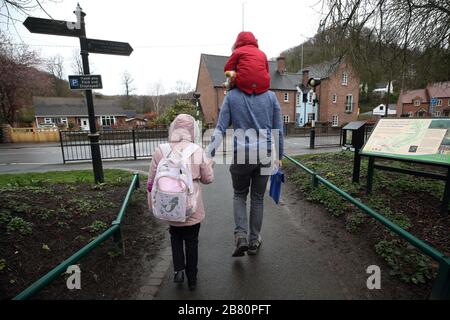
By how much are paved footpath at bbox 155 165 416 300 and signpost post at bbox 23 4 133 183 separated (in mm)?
3126

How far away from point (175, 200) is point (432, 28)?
8269 millimetres

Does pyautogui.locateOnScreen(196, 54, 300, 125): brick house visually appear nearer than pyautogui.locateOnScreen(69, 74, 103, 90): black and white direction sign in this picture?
No

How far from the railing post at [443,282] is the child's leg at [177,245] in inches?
82.6

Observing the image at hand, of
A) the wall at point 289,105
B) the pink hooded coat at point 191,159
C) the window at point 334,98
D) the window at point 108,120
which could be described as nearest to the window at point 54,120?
the window at point 108,120

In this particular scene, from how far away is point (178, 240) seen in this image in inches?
91.3

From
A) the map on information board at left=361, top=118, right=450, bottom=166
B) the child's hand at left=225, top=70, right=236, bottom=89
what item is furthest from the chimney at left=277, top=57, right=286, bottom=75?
the child's hand at left=225, top=70, right=236, bottom=89

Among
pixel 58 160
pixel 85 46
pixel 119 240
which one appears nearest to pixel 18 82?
pixel 58 160

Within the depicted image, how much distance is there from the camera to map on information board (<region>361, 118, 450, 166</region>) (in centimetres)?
320

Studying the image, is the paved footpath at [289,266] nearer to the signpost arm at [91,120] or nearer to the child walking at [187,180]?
the child walking at [187,180]

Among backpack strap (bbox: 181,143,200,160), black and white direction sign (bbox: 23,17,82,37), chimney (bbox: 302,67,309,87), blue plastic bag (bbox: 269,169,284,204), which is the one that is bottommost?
blue plastic bag (bbox: 269,169,284,204)

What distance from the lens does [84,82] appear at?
15.7 ft

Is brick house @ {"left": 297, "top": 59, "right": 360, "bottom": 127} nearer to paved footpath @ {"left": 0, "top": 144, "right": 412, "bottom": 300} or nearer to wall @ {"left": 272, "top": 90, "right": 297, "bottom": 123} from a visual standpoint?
wall @ {"left": 272, "top": 90, "right": 297, "bottom": 123}

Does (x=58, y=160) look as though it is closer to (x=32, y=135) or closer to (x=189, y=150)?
(x=189, y=150)

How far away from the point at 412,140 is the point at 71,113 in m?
48.6
